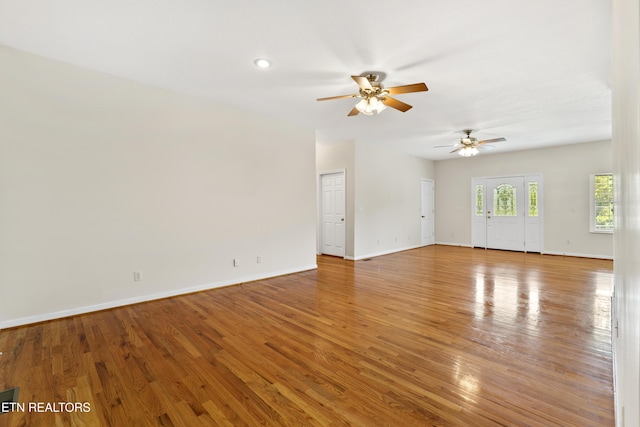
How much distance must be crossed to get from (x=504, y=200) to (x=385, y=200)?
3.45m

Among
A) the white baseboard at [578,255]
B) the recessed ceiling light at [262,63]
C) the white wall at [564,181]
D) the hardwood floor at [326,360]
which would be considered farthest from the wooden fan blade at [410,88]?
the white baseboard at [578,255]

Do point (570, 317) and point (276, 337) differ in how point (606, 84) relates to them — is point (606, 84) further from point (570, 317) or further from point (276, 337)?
point (276, 337)

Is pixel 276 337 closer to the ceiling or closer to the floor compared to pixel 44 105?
closer to the floor

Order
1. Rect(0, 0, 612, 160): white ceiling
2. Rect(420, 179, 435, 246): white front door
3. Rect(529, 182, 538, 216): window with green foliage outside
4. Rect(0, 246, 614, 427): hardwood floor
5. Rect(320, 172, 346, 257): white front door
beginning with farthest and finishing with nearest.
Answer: Rect(420, 179, 435, 246): white front door
Rect(529, 182, 538, 216): window with green foliage outside
Rect(320, 172, 346, 257): white front door
Rect(0, 0, 612, 160): white ceiling
Rect(0, 246, 614, 427): hardwood floor

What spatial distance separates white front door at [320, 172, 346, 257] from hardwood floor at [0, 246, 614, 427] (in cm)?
305

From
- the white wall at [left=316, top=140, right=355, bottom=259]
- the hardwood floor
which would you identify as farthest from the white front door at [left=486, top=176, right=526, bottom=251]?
the white wall at [left=316, top=140, right=355, bottom=259]

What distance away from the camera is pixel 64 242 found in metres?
3.20

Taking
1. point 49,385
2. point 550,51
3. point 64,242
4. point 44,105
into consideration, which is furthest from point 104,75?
point 550,51

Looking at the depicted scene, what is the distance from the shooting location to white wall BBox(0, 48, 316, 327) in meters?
2.99

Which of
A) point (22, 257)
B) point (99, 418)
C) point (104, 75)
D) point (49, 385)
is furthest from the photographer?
point (104, 75)

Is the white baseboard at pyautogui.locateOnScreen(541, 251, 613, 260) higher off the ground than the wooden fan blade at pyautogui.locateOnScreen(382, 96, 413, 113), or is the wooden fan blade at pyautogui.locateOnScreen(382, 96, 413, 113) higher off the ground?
the wooden fan blade at pyautogui.locateOnScreen(382, 96, 413, 113)

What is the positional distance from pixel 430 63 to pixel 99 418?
13.4ft

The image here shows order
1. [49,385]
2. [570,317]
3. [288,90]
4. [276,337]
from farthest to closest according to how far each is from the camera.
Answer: [288,90], [570,317], [276,337], [49,385]

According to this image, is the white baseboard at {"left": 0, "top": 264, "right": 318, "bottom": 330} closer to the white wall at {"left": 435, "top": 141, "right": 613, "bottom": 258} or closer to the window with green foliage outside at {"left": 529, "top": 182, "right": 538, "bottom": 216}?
the white wall at {"left": 435, "top": 141, "right": 613, "bottom": 258}
